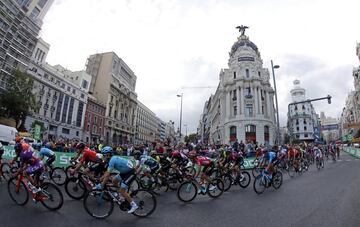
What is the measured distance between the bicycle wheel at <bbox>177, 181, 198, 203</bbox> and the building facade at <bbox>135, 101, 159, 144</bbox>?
77.2m

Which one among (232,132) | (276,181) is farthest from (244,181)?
(232,132)

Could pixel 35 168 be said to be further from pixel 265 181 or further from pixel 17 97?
pixel 17 97

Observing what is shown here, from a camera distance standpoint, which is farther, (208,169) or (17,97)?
(17,97)

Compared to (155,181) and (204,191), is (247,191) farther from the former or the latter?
(155,181)

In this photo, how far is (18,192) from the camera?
6.43 meters

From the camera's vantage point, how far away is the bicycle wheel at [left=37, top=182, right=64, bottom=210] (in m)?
5.87

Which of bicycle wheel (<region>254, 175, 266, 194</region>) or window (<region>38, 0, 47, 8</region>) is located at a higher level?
window (<region>38, 0, 47, 8</region>)

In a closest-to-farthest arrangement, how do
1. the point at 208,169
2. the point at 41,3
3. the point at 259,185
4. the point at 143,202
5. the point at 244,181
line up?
1. the point at 143,202
2. the point at 208,169
3. the point at 259,185
4. the point at 244,181
5. the point at 41,3

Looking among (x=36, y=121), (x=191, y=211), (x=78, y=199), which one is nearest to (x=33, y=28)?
(x=36, y=121)

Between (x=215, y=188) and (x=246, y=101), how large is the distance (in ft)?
156

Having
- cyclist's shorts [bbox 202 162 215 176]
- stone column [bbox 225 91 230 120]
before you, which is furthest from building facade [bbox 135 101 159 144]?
cyclist's shorts [bbox 202 162 215 176]

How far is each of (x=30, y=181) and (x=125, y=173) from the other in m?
2.82

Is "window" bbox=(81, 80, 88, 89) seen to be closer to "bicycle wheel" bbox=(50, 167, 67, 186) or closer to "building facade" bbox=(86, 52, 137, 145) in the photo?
"building facade" bbox=(86, 52, 137, 145)

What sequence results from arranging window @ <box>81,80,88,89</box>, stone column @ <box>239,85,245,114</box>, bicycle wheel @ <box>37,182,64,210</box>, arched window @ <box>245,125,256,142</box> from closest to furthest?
bicycle wheel @ <box>37,182,64,210</box> → arched window @ <box>245,125,256,142</box> → stone column @ <box>239,85,245,114</box> → window @ <box>81,80,88,89</box>
